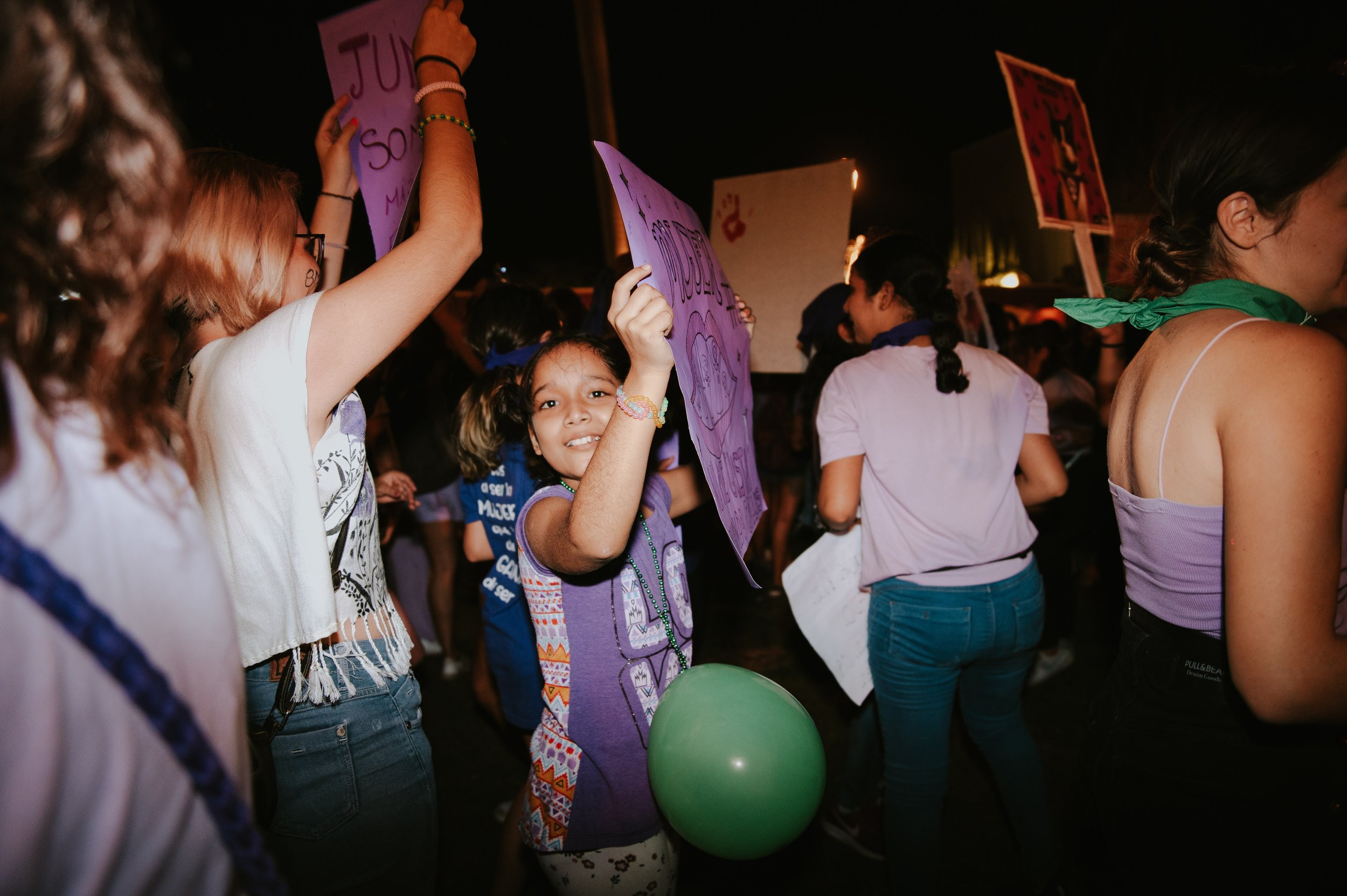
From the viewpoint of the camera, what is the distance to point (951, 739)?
3252 millimetres

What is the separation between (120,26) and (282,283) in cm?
87

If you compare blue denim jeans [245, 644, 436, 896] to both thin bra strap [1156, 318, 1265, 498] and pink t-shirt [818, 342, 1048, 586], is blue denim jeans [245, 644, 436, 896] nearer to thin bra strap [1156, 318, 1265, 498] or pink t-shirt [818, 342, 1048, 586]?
pink t-shirt [818, 342, 1048, 586]

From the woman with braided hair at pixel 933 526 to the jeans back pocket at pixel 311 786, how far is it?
1.45m

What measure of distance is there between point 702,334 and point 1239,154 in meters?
1.03

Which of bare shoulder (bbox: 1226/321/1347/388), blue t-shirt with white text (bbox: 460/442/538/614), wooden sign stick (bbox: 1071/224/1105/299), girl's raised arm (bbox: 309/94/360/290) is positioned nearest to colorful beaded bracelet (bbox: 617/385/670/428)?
bare shoulder (bbox: 1226/321/1347/388)

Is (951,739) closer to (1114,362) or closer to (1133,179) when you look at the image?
(1114,362)

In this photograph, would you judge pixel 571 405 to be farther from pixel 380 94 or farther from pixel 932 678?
pixel 932 678

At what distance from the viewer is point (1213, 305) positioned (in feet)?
3.80

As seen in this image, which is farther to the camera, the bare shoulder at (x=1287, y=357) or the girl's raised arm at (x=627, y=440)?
the girl's raised arm at (x=627, y=440)

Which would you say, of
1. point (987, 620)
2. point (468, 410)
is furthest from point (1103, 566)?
point (468, 410)

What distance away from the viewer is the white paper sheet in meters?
2.24

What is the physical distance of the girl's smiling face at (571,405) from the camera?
1.53 metres

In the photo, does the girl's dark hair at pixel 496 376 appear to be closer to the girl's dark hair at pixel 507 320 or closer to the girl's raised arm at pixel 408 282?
the girl's dark hair at pixel 507 320

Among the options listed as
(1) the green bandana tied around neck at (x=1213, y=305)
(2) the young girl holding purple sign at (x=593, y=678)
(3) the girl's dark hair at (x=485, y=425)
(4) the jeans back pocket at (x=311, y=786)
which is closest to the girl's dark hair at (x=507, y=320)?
(3) the girl's dark hair at (x=485, y=425)
